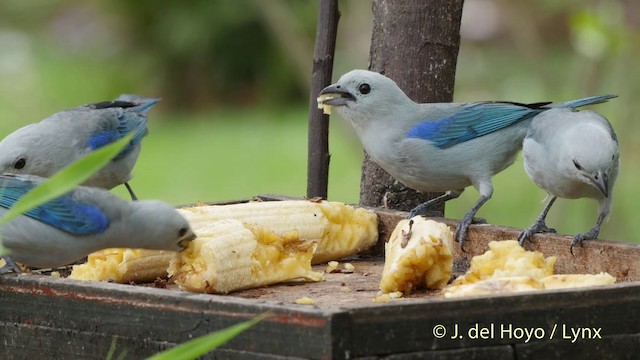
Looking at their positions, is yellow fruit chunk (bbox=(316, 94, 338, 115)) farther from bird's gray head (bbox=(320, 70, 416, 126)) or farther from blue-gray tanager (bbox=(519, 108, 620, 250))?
blue-gray tanager (bbox=(519, 108, 620, 250))

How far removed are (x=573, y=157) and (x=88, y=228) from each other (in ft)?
6.43

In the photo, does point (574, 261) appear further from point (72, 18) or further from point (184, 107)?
point (72, 18)

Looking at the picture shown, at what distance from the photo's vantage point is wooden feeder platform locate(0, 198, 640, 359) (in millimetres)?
2986

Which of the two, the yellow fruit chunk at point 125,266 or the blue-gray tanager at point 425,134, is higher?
the blue-gray tanager at point 425,134

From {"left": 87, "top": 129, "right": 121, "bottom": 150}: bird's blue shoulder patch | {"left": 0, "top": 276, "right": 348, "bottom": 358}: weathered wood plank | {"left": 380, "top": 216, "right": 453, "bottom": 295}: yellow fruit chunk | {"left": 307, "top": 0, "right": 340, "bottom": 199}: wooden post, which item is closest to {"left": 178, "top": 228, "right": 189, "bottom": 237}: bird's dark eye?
{"left": 0, "top": 276, "right": 348, "bottom": 358}: weathered wood plank

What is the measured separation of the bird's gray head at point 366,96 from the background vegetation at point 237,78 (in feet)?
14.4

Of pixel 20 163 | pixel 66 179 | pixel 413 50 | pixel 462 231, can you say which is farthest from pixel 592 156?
pixel 66 179

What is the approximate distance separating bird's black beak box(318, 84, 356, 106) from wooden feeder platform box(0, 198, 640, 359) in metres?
1.49

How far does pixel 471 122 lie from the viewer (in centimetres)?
528

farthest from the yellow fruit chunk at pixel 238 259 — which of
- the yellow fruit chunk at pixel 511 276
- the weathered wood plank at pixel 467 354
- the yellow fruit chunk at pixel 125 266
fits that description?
the weathered wood plank at pixel 467 354

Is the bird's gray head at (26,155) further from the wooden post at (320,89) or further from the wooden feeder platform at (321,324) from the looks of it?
the wooden feeder platform at (321,324)

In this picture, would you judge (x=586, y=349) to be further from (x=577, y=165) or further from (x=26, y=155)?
(x=26, y=155)

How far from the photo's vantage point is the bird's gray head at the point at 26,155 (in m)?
5.21

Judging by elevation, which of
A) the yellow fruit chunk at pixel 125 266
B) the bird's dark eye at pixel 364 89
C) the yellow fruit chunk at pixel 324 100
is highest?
the bird's dark eye at pixel 364 89
